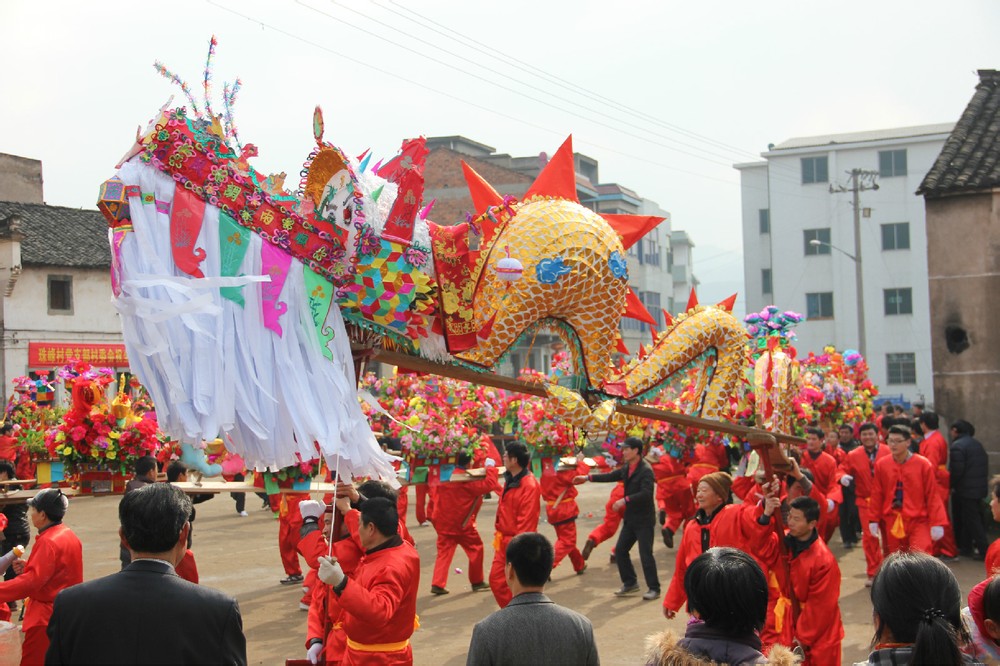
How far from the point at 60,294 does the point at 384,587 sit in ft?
82.9

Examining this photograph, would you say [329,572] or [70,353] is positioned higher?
[70,353]

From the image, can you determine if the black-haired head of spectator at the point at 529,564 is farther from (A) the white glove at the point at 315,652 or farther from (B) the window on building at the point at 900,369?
(B) the window on building at the point at 900,369

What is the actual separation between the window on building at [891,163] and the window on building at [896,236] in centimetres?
180

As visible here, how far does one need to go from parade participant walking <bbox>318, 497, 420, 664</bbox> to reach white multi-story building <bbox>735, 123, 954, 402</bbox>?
105 ft

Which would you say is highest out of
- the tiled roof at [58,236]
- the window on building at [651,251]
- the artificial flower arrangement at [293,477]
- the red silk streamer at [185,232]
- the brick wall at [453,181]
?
the brick wall at [453,181]

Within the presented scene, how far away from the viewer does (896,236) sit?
35.2 meters

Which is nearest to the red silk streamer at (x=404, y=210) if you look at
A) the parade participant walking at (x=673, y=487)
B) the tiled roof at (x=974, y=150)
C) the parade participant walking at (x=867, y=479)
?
the parade participant walking at (x=867, y=479)

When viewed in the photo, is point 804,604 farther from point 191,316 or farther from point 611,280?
point 191,316

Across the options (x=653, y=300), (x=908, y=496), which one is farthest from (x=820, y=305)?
(x=908, y=496)

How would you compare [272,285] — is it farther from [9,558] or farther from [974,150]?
[974,150]

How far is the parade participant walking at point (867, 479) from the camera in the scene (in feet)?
31.1

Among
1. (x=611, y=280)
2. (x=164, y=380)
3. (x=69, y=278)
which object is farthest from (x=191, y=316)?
(x=69, y=278)

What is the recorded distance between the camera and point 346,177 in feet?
14.0

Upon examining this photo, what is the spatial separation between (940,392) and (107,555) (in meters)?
9.87
